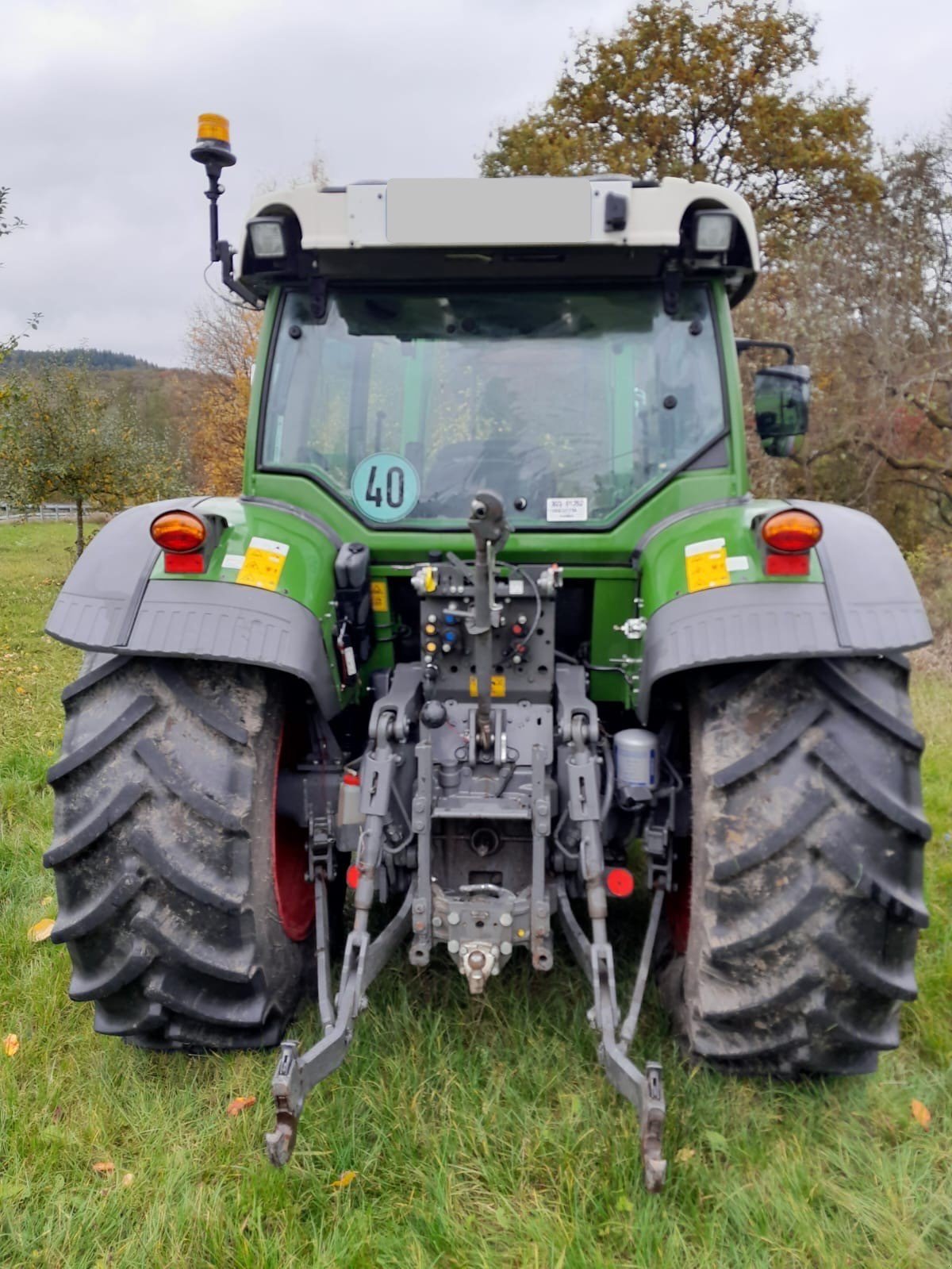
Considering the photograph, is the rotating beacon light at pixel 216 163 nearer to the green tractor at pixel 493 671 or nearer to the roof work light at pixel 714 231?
the green tractor at pixel 493 671

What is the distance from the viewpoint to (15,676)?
8469 mm

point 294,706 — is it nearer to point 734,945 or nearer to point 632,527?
point 632,527

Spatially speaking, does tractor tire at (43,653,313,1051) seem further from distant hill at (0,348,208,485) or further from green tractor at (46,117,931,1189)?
distant hill at (0,348,208,485)

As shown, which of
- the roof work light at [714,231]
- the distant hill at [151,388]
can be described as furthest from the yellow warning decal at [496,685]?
the distant hill at [151,388]

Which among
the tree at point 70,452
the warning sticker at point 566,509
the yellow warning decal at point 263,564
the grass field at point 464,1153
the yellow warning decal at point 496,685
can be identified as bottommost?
the grass field at point 464,1153

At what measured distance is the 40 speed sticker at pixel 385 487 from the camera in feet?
9.73

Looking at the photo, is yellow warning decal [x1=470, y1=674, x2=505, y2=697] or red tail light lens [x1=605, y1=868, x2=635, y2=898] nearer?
red tail light lens [x1=605, y1=868, x2=635, y2=898]

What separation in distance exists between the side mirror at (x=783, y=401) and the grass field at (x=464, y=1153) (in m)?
1.98

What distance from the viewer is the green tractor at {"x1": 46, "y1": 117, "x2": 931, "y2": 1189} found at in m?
2.28

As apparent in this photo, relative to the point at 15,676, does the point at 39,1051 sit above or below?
below

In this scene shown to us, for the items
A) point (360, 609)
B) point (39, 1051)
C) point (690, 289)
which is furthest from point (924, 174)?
point (39, 1051)

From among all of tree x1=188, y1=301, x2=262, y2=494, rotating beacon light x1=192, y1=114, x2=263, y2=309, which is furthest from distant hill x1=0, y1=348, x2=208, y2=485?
rotating beacon light x1=192, y1=114, x2=263, y2=309

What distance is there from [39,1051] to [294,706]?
4.22 ft

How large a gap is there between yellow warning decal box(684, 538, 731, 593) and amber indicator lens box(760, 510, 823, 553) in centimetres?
15
